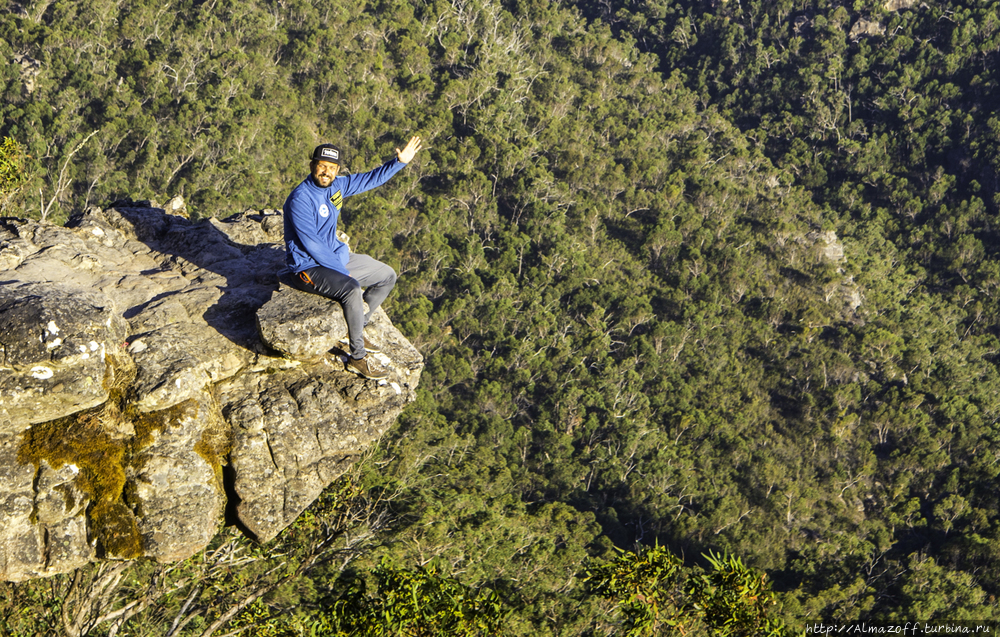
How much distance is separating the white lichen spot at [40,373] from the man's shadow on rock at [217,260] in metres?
0.87

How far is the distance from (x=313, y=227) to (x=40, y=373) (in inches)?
90.0

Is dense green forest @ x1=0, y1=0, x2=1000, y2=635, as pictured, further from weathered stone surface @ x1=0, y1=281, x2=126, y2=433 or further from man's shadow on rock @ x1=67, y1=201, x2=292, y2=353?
weathered stone surface @ x1=0, y1=281, x2=126, y2=433

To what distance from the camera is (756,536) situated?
31188 millimetres

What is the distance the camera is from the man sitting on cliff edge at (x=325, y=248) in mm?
6465

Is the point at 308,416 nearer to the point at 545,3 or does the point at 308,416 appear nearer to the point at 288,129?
the point at 288,129

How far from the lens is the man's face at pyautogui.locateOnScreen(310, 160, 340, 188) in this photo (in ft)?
21.1

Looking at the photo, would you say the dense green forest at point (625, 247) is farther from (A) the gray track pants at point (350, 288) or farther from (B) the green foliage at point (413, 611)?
(A) the gray track pants at point (350, 288)

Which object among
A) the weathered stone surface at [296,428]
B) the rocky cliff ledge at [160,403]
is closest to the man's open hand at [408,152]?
the rocky cliff ledge at [160,403]

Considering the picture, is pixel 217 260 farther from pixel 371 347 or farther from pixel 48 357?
pixel 48 357

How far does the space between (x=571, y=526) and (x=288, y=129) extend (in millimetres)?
25054

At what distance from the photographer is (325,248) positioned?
6641 mm

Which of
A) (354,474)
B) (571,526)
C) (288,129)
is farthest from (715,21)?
(354,474)

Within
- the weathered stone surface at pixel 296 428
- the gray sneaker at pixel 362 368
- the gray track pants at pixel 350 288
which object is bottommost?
the weathered stone surface at pixel 296 428

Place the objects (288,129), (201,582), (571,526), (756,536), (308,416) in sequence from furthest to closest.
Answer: (288,129)
(756,536)
(571,526)
(201,582)
(308,416)
